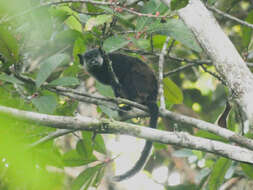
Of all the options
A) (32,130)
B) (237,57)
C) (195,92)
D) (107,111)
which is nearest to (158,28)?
(237,57)

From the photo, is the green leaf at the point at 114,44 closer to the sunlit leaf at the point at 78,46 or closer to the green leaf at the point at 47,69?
the green leaf at the point at 47,69

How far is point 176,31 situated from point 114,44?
0.61 metres

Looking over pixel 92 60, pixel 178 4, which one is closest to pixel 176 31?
pixel 178 4

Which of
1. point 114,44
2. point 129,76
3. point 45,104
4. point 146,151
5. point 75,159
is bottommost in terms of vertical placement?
point 146,151

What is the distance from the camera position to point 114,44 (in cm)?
255

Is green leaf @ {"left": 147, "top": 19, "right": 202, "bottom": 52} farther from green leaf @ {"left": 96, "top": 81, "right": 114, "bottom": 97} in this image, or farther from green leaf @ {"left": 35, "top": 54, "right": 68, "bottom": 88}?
green leaf @ {"left": 96, "top": 81, "right": 114, "bottom": 97}

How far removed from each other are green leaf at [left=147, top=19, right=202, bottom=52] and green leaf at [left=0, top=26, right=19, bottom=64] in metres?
1.12

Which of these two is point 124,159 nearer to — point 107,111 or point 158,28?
point 107,111

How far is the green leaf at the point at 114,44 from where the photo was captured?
2.49 m

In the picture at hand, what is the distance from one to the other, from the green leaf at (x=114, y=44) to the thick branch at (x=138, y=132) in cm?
55

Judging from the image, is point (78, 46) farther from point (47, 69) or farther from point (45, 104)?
point (45, 104)

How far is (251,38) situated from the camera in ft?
11.8

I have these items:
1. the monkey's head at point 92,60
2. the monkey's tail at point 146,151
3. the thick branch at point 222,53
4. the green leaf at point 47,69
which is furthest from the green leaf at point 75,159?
the monkey's head at point 92,60

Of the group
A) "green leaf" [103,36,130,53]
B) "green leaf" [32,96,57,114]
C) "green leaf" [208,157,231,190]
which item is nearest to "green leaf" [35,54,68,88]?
"green leaf" [32,96,57,114]
